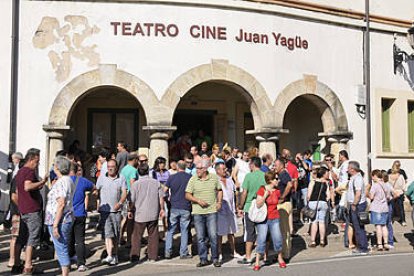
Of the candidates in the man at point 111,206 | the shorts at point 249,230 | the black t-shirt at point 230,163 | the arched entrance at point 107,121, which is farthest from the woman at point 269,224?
the arched entrance at point 107,121

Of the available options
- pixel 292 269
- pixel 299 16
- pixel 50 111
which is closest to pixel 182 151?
pixel 50 111

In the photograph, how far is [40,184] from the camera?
26.6 feet

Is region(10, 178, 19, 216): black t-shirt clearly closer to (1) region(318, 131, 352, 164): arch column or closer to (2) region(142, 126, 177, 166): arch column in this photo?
(2) region(142, 126, 177, 166): arch column

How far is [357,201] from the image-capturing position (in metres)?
10.1

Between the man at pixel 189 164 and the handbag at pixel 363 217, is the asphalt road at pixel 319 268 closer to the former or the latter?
the handbag at pixel 363 217

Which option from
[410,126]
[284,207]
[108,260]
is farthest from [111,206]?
[410,126]

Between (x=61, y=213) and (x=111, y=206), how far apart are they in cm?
166

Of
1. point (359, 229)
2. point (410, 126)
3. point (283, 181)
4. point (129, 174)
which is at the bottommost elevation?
point (359, 229)

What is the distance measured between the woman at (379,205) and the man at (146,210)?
14.2 feet

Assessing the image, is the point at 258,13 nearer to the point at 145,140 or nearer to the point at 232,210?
the point at 145,140

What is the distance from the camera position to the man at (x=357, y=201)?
33.4 feet

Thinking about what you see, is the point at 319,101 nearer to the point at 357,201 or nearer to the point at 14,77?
the point at 357,201

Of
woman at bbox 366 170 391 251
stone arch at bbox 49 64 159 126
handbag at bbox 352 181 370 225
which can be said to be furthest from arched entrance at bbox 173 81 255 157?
handbag at bbox 352 181 370 225

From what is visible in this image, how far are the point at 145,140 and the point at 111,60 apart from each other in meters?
3.30
